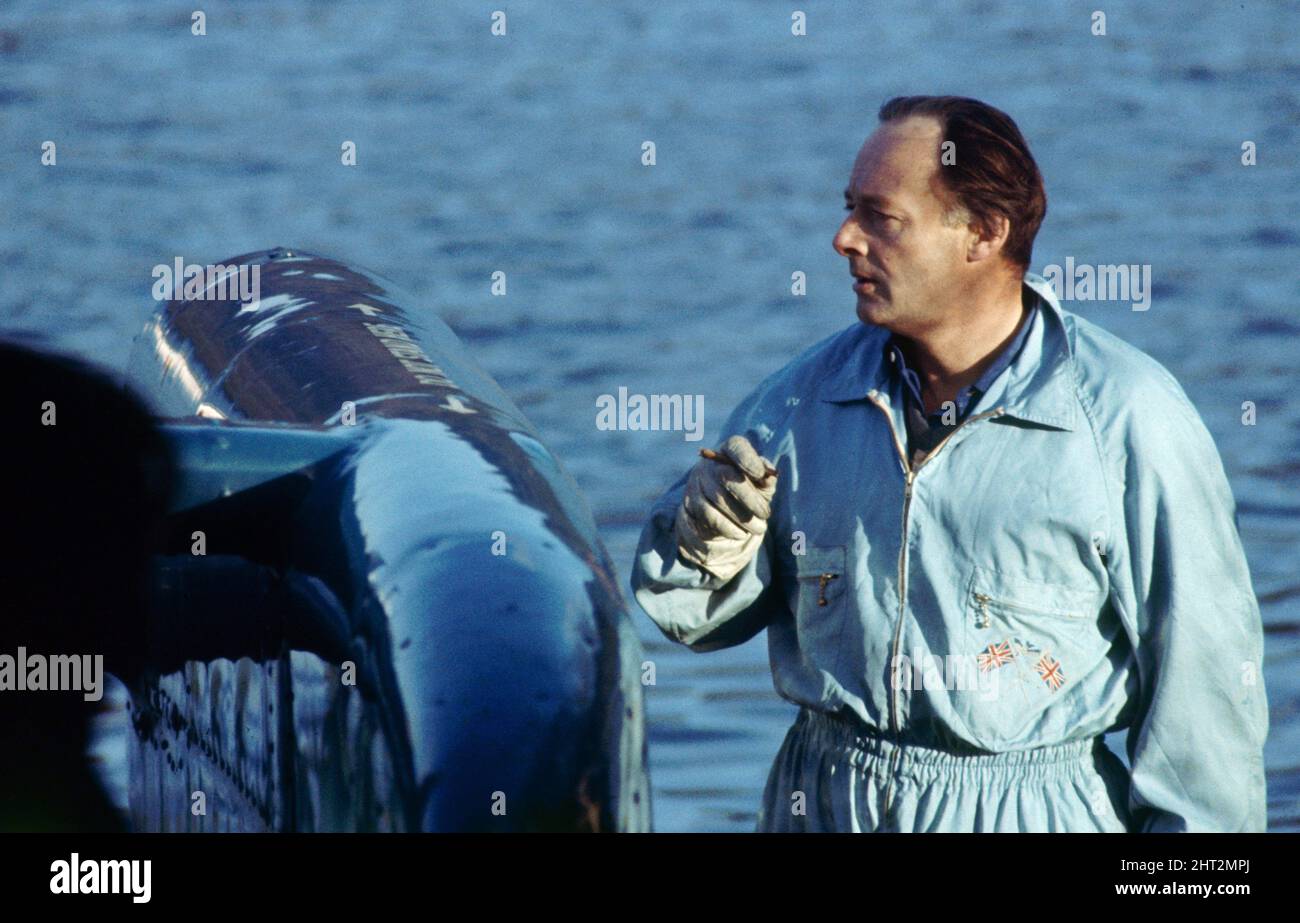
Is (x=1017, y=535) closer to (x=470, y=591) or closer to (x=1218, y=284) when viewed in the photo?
(x=470, y=591)

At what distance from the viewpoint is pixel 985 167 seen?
11.4 ft

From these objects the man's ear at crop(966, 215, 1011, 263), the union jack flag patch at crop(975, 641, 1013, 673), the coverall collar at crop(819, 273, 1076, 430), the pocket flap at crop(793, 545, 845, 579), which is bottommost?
the union jack flag patch at crop(975, 641, 1013, 673)

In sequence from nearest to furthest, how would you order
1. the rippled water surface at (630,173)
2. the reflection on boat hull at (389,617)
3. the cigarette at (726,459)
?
1. the reflection on boat hull at (389,617)
2. the cigarette at (726,459)
3. the rippled water surface at (630,173)

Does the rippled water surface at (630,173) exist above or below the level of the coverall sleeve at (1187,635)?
above

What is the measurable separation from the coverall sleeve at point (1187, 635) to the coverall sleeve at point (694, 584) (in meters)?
0.56

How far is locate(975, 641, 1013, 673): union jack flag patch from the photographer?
3277 millimetres

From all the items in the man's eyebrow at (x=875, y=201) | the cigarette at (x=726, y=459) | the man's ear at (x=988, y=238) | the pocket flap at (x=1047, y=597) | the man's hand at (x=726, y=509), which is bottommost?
the pocket flap at (x=1047, y=597)

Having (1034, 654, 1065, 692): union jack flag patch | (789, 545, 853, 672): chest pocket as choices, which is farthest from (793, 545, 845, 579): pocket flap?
(1034, 654, 1065, 692): union jack flag patch

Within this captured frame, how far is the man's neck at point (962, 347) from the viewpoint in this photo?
11.4 feet

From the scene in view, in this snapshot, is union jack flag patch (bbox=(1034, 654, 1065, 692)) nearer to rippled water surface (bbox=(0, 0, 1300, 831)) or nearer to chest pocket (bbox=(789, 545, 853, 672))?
chest pocket (bbox=(789, 545, 853, 672))

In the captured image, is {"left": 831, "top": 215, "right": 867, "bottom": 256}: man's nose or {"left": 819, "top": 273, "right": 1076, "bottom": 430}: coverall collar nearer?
{"left": 819, "top": 273, "right": 1076, "bottom": 430}: coverall collar

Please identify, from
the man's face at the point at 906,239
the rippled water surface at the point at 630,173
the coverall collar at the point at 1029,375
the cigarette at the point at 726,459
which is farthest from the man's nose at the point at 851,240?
the rippled water surface at the point at 630,173

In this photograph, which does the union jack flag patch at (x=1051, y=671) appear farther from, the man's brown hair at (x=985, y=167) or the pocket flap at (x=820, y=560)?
the man's brown hair at (x=985, y=167)
